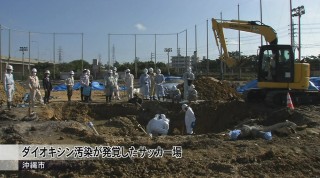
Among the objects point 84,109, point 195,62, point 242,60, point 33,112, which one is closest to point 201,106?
point 242,60

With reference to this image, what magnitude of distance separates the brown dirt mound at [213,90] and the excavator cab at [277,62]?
6999mm

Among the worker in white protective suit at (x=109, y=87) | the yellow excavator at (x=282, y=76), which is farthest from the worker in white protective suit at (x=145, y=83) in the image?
the yellow excavator at (x=282, y=76)

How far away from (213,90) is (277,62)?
8.12m

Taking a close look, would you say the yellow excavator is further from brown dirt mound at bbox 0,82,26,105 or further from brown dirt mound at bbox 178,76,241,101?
brown dirt mound at bbox 0,82,26,105

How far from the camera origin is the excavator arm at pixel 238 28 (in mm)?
18031

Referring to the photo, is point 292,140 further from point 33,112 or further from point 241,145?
point 33,112

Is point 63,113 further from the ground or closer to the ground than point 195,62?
closer to the ground

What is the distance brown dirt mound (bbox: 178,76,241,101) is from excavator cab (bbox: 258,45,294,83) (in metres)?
7.00

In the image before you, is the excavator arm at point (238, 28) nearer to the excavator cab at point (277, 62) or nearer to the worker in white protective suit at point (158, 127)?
the excavator cab at point (277, 62)

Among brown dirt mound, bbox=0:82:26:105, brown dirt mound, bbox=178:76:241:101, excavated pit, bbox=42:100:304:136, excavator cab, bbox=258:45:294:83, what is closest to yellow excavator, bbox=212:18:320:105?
excavator cab, bbox=258:45:294:83

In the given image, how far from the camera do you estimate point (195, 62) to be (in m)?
41.2

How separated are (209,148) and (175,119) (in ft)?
31.8

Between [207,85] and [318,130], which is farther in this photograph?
[207,85]

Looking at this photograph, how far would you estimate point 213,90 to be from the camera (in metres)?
24.5
